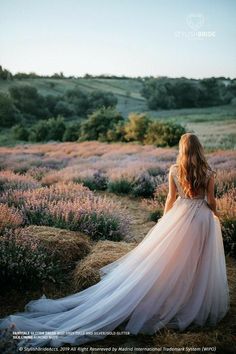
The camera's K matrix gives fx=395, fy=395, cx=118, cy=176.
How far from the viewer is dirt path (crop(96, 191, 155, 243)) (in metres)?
5.27

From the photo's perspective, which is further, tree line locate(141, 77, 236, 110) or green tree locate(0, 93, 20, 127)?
green tree locate(0, 93, 20, 127)

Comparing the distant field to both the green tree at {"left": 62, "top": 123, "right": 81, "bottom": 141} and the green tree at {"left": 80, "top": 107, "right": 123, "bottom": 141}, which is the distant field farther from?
the green tree at {"left": 62, "top": 123, "right": 81, "bottom": 141}

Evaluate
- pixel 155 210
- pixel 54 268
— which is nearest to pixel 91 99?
pixel 155 210

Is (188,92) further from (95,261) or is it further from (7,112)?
(95,261)

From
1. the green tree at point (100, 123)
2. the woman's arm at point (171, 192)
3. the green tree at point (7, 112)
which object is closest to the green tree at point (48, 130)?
the green tree at point (100, 123)

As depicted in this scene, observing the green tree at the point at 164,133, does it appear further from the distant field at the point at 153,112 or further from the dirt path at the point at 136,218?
the dirt path at the point at 136,218

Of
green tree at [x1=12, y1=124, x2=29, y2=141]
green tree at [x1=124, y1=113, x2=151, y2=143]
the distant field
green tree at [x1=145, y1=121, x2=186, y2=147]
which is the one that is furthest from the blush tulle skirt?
green tree at [x1=124, y1=113, x2=151, y2=143]

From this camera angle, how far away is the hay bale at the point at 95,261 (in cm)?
358

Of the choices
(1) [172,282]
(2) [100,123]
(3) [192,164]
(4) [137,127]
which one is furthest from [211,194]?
(2) [100,123]

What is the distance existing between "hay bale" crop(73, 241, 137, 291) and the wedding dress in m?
0.46

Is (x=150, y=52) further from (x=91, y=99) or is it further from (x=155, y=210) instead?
(x=91, y=99)

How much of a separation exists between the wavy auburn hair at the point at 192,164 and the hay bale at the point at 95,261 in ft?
4.24

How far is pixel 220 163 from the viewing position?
8289 mm

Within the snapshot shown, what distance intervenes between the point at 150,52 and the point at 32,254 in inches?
249
